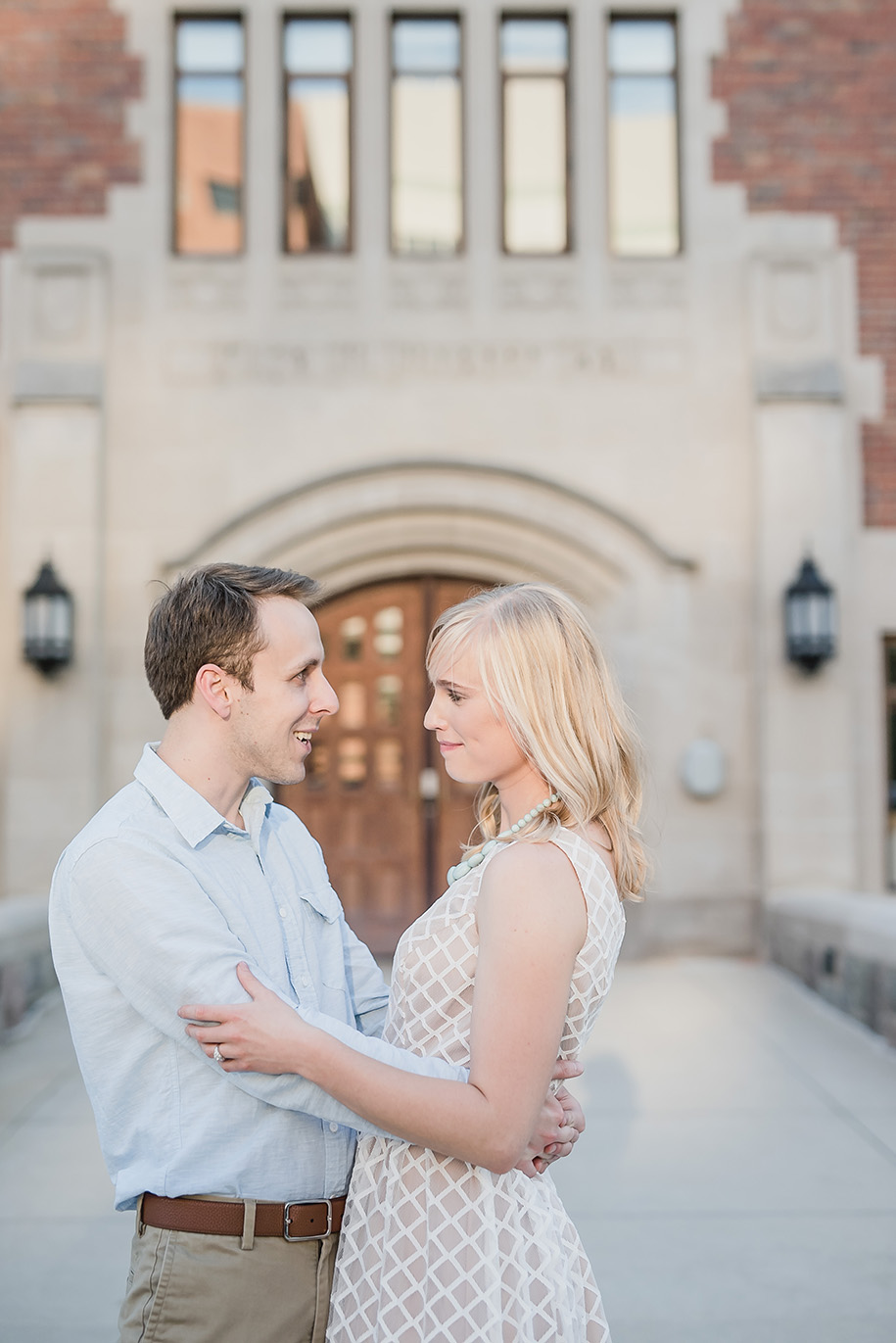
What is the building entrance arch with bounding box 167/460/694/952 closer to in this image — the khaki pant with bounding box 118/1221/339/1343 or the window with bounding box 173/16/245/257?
the window with bounding box 173/16/245/257

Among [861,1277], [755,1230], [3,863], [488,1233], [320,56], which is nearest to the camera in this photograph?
[488,1233]

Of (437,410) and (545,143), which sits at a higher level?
(545,143)

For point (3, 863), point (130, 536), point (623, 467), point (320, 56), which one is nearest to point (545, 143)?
point (320, 56)

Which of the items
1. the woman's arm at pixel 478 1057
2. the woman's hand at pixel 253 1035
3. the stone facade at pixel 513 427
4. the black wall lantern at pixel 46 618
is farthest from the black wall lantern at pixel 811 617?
the woman's hand at pixel 253 1035

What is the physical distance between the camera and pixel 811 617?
7566mm

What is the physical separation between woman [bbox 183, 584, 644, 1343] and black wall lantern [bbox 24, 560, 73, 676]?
6.20 meters

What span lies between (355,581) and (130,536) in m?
1.51

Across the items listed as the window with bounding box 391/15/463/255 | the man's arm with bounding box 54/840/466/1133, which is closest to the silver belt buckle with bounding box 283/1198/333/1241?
the man's arm with bounding box 54/840/466/1133

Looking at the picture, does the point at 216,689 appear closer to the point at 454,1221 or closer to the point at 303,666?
the point at 303,666

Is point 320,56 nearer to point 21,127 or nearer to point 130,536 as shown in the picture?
point 21,127

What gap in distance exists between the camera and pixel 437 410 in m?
8.02

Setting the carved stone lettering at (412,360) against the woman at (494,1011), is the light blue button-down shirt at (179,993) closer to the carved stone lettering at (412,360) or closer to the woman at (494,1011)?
the woman at (494,1011)

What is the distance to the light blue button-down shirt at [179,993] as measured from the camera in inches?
60.0

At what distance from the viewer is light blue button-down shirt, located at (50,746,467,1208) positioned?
1524mm
